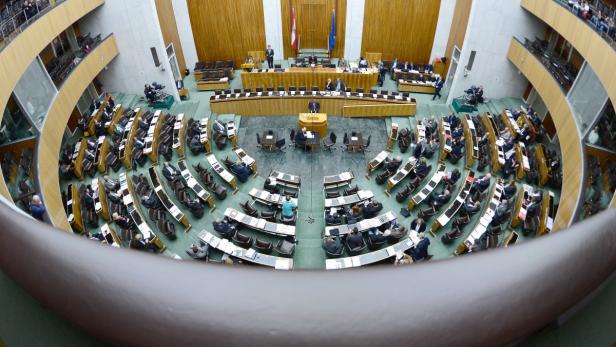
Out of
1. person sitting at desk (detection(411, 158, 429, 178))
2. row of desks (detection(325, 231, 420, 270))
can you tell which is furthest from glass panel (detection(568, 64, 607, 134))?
row of desks (detection(325, 231, 420, 270))

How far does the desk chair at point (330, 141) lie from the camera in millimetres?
16914

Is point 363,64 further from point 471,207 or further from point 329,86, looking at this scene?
point 471,207

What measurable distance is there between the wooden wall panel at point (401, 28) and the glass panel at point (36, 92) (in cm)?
1721

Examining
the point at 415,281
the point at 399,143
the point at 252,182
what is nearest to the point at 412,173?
the point at 399,143

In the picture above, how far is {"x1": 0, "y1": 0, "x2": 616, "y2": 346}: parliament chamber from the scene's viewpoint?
1.92 meters

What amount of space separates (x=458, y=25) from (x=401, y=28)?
12.2 feet

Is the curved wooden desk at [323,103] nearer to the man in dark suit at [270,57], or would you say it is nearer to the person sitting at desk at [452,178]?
the man in dark suit at [270,57]

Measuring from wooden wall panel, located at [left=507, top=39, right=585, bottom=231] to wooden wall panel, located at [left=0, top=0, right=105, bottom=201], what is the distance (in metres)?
15.8

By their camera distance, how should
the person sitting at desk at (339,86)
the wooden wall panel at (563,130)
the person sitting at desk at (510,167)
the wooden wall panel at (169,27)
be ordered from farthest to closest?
the person sitting at desk at (339,86), the wooden wall panel at (169,27), the person sitting at desk at (510,167), the wooden wall panel at (563,130)

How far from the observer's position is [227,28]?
2289 cm

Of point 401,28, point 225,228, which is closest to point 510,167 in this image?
point 225,228

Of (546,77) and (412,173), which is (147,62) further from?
(546,77)

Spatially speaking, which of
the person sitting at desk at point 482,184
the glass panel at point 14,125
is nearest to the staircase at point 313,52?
the person sitting at desk at point 482,184

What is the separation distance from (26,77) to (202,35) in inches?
453
